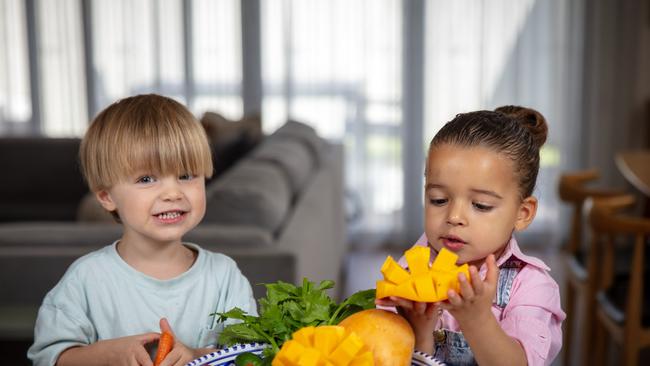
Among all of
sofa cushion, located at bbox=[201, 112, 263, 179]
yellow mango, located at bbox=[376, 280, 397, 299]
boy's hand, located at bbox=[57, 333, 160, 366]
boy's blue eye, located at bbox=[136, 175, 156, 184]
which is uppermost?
boy's blue eye, located at bbox=[136, 175, 156, 184]

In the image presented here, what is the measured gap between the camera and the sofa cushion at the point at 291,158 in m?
3.13

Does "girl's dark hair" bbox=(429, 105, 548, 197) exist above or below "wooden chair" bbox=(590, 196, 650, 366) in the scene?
above

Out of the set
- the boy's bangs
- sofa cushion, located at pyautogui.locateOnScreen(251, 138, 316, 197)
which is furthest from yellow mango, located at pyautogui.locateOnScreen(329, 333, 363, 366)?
sofa cushion, located at pyautogui.locateOnScreen(251, 138, 316, 197)

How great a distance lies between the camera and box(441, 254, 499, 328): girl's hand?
2.94 ft

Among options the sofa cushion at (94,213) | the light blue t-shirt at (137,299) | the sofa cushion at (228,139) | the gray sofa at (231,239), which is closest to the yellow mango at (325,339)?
the light blue t-shirt at (137,299)

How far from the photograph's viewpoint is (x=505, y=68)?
5281 millimetres

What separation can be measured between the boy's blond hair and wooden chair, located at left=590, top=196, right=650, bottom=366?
5.83 ft

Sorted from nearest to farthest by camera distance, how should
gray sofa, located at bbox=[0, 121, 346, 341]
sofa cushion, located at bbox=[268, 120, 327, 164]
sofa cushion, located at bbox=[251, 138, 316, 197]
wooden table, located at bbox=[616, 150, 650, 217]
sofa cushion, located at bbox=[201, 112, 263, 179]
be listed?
gray sofa, located at bbox=[0, 121, 346, 341]
sofa cushion, located at bbox=[251, 138, 316, 197]
wooden table, located at bbox=[616, 150, 650, 217]
sofa cushion, located at bbox=[268, 120, 327, 164]
sofa cushion, located at bbox=[201, 112, 263, 179]

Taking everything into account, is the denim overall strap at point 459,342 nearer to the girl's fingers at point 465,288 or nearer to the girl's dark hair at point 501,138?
the girl's dark hair at point 501,138

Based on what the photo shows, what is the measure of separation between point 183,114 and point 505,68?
4230 millimetres

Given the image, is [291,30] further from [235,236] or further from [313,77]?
[235,236]

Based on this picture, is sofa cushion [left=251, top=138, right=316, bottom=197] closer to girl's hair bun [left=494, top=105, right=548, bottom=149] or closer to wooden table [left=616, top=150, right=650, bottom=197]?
wooden table [left=616, top=150, right=650, bottom=197]

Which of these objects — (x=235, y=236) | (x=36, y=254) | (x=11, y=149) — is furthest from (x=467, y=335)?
(x=11, y=149)

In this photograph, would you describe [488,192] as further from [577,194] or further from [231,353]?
[577,194]
